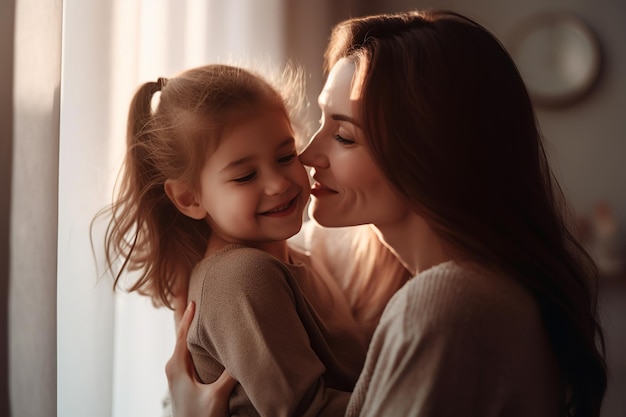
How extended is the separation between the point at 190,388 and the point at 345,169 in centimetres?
53

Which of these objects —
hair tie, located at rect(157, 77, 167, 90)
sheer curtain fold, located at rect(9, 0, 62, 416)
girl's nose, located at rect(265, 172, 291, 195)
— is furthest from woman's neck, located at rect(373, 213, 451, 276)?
sheer curtain fold, located at rect(9, 0, 62, 416)

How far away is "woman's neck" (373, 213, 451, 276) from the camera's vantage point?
4.34 feet

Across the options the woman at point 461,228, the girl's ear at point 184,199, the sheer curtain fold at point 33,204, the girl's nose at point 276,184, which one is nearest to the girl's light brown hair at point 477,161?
the woman at point 461,228

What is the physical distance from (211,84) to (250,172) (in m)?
0.19

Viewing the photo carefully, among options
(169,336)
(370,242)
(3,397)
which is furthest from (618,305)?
(3,397)

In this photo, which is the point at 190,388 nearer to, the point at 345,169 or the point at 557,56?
the point at 345,169

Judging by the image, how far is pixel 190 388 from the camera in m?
1.34

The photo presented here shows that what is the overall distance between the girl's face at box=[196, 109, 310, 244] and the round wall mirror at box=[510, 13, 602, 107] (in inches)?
85.3

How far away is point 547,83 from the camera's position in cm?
323

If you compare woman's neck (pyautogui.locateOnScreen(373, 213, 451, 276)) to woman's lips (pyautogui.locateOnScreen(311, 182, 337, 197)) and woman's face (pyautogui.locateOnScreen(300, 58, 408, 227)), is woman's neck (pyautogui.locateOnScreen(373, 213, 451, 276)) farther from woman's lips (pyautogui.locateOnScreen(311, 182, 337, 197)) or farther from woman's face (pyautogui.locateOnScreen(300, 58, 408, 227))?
woman's lips (pyautogui.locateOnScreen(311, 182, 337, 197))

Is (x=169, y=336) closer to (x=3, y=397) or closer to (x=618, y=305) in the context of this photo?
(x=3, y=397)

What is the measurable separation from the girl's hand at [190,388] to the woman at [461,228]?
0.09 feet

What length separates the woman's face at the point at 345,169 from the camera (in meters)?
1.33

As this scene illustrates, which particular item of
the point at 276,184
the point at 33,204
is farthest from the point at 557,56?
the point at 33,204
